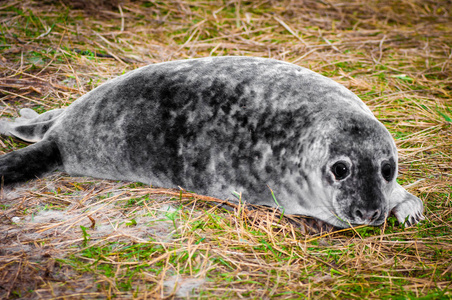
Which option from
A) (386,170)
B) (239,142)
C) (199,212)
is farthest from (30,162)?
(386,170)

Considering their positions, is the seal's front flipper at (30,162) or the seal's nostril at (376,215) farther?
the seal's front flipper at (30,162)

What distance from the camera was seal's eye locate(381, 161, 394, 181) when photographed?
225 cm

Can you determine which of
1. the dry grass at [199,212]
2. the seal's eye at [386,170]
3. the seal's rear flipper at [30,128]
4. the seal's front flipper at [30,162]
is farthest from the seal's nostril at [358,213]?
the seal's rear flipper at [30,128]

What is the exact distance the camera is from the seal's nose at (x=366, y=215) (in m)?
2.19

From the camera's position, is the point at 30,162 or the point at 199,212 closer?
the point at 199,212

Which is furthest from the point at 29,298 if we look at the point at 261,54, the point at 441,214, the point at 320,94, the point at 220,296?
the point at 261,54

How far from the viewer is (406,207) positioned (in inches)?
97.2

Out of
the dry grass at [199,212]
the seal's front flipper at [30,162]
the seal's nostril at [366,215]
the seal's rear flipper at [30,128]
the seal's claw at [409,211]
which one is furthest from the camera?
the seal's rear flipper at [30,128]

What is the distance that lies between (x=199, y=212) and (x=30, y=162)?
127 centimetres

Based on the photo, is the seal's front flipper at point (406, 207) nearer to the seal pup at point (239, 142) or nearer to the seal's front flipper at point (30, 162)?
the seal pup at point (239, 142)

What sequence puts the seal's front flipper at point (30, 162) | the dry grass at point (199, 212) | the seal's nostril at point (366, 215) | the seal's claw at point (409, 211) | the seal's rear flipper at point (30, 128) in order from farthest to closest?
the seal's rear flipper at point (30, 128), the seal's front flipper at point (30, 162), the seal's claw at point (409, 211), the seal's nostril at point (366, 215), the dry grass at point (199, 212)

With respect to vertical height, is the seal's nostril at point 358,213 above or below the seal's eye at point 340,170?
below

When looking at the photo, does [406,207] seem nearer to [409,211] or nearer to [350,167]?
[409,211]

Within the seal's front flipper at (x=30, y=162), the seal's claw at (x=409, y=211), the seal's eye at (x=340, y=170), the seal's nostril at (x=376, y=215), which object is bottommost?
the seal's claw at (x=409, y=211)
